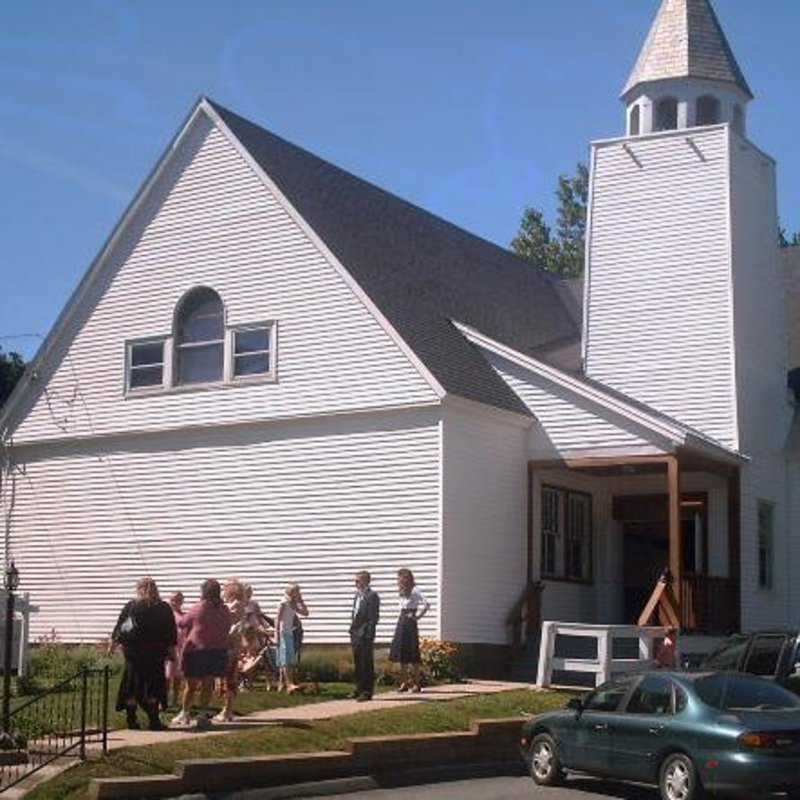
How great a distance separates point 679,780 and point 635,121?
1888 cm

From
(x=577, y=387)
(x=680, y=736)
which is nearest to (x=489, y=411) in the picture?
(x=577, y=387)

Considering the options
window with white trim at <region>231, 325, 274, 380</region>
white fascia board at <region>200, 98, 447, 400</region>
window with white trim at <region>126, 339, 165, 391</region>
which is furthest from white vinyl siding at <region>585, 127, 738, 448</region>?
window with white trim at <region>126, 339, 165, 391</region>

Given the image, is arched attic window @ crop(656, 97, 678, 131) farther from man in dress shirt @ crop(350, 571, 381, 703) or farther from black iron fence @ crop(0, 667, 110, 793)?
black iron fence @ crop(0, 667, 110, 793)

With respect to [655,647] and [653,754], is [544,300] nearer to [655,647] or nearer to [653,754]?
[655,647]

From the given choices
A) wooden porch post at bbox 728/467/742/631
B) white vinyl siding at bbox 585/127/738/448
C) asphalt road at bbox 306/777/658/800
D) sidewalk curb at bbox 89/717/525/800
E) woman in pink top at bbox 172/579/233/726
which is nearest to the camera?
sidewalk curb at bbox 89/717/525/800

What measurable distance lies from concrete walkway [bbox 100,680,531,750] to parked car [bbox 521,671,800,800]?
9.34 ft

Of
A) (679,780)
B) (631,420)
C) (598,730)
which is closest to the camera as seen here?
(679,780)

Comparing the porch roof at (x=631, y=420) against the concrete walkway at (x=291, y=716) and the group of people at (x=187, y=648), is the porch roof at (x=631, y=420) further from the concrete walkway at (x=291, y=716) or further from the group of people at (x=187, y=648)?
the group of people at (x=187, y=648)

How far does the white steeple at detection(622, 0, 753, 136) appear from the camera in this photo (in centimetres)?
2970

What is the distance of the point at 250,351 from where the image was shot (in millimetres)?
26812

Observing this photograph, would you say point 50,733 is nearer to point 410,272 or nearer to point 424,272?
point 410,272

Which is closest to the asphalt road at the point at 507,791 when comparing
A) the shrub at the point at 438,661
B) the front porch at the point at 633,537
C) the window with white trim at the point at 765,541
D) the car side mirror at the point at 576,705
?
the car side mirror at the point at 576,705

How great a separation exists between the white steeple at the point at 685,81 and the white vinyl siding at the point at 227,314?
8.36m

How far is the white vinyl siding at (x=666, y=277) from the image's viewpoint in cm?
2742
